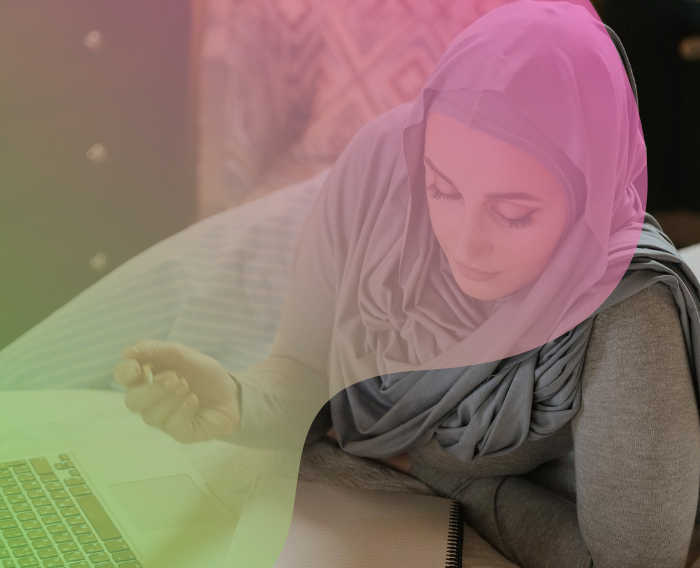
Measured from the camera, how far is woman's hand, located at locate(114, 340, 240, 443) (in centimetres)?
34

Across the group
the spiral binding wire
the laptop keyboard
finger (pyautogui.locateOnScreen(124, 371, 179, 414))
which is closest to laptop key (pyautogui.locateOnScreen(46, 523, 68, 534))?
the laptop keyboard

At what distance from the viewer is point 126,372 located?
336mm

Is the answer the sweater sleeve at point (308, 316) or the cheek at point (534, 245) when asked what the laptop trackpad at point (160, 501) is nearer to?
the sweater sleeve at point (308, 316)

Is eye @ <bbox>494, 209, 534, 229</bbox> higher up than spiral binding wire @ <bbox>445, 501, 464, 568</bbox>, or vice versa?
eye @ <bbox>494, 209, 534, 229</bbox>

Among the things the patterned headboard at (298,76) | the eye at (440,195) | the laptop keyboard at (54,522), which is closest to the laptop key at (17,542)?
the laptop keyboard at (54,522)

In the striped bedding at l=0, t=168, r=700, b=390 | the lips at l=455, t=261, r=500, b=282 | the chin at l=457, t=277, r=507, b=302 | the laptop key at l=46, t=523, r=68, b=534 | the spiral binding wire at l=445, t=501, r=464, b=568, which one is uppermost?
the striped bedding at l=0, t=168, r=700, b=390

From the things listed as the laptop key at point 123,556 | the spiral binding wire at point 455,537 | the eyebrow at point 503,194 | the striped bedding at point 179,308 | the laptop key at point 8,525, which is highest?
the striped bedding at point 179,308

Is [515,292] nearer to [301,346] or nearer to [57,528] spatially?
[301,346]

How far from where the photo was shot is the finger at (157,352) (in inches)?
13.3

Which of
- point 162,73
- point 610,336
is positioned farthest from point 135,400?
point 610,336

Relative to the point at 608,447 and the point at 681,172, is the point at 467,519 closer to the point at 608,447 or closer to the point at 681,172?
the point at 608,447

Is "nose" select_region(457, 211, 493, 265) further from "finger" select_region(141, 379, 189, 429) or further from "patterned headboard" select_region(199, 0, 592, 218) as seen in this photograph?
"finger" select_region(141, 379, 189, 429)

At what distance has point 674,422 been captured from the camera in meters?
0.53

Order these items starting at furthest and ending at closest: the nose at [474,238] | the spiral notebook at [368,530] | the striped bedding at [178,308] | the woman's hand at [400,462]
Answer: the woman's hand at [400,462] → the spiral notebook at [368,530] → the nose at [474,238] → the striped bedding at [178,308]
